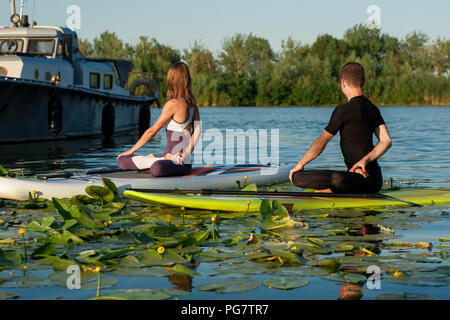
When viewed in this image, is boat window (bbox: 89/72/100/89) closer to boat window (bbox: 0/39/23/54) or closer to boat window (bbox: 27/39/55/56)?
boat window (bbox: 27/39/55/56)

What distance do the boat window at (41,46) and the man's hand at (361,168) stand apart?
14.2 meters

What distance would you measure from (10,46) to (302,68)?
53.4 metres

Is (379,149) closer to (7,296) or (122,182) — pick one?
(122,182)

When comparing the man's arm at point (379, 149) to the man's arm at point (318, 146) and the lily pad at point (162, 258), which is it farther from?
the lily pad at point (162, 258)

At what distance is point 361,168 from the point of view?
610 cm

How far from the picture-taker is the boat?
16672mm

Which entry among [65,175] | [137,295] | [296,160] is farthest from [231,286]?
[296,160]

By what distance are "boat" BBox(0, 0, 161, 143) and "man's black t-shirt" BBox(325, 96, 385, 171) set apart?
11.6 metres

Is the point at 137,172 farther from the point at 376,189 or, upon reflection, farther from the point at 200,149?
the point at 200,149

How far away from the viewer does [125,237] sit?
196 inches

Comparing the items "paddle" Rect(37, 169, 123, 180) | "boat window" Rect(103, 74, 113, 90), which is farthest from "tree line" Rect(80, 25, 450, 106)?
"paddle" Rect(37, 169, 123, 180)

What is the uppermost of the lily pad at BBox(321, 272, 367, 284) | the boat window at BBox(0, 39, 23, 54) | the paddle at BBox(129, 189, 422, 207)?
the boat window at BBox(0, 39, 23, 54)

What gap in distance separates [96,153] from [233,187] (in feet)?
26.8

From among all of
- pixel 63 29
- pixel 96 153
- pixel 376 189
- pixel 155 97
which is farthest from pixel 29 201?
pixel 155 97
